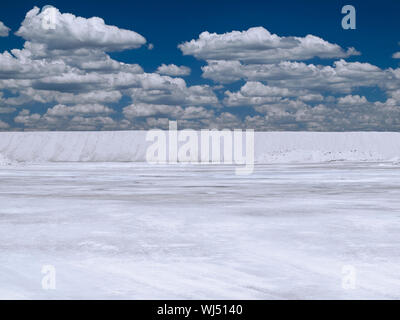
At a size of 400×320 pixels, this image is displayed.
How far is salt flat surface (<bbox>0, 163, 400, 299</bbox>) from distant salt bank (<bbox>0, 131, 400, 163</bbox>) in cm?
9497

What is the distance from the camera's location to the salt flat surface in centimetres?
757

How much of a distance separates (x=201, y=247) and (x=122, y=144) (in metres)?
121

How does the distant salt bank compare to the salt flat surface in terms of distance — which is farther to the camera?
the distant salt bank

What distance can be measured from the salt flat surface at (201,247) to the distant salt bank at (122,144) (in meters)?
95.0

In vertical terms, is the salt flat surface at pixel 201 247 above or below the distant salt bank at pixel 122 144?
below

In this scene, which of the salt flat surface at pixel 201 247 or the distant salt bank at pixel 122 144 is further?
the distant salt bank at pixel 122 144

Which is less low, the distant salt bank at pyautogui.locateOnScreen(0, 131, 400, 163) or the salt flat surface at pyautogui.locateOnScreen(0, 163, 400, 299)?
the distant salt bank at pyautogui.locateOnScreen(0, 131, 400, 163)

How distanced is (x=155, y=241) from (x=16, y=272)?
3220mm

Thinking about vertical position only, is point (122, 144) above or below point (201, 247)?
above

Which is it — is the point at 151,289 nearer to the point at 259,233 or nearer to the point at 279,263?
the point at 279,263

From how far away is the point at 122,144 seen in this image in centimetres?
12988

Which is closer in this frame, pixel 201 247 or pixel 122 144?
pixel 201 247

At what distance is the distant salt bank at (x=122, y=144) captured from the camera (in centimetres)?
11988
